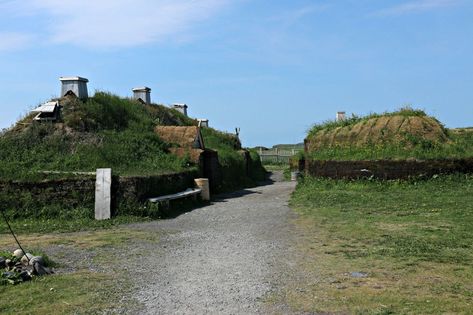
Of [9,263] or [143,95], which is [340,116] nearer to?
[143,95]

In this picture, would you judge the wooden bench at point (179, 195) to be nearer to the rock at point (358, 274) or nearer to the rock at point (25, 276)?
the rock at point (25, 276)

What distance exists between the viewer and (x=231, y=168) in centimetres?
2620

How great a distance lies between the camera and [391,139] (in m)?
21.2

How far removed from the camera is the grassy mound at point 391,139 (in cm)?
1983

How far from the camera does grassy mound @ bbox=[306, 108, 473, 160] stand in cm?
1983

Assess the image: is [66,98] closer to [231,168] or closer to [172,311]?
[231,168]

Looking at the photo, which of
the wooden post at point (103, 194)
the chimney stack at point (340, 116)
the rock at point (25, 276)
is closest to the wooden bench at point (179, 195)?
the wooden post at point (103, 194)

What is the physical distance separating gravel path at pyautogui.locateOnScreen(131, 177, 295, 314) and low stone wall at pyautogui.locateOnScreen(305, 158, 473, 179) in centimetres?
505

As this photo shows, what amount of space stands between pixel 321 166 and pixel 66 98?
1095 centimetres

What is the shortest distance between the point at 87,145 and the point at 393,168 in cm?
1133

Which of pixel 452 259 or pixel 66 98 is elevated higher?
pixel 66 98

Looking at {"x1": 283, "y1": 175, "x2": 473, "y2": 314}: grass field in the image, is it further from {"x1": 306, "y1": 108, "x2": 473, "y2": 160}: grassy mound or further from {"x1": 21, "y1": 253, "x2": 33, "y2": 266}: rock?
{"x1": 21, "y1": 253, "x2": 33, "y2": 266}: rock

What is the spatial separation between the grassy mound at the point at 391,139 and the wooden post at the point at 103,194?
32.5 ft

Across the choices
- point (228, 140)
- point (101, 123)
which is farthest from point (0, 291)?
point (228, 140)
